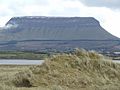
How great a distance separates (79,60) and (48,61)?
184cm

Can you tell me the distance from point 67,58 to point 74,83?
3.12m

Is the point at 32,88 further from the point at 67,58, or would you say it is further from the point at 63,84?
the point at 67,58

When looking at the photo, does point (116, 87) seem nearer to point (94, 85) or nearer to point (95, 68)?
point (94, 85)

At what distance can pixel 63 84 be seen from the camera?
26203 mm

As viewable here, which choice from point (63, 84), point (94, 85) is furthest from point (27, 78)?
point (94, 85)

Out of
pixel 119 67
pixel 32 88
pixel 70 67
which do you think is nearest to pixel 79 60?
pixel 70 67

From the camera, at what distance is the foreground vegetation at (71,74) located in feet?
85.2

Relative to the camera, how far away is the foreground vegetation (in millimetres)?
25969

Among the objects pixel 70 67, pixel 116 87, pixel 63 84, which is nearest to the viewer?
pixel 116 87

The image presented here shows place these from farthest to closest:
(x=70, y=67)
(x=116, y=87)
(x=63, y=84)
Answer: (x=70, y=67) < (x=63, y=84) < (x=116, y=87)

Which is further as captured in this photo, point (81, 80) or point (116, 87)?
point (81, 80)

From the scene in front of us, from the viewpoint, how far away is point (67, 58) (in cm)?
2928

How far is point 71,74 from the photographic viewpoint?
27.4 m

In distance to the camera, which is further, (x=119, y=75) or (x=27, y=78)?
(x=119, y=75)
